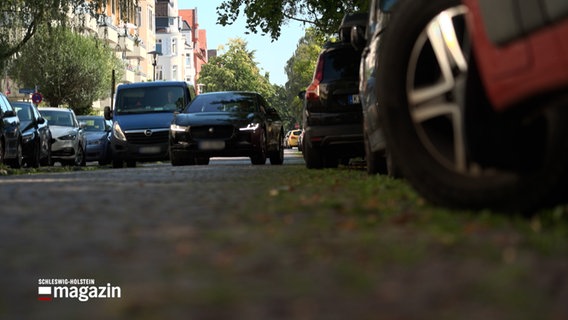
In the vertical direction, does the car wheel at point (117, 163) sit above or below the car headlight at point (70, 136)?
below

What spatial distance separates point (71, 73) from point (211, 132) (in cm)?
4943

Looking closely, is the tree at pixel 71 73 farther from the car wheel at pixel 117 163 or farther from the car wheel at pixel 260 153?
the car wheel at pixel 260 153

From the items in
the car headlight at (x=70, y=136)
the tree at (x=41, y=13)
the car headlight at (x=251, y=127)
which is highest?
the tree at (x=41, y=13)

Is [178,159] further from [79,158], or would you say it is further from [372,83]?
[372,83]

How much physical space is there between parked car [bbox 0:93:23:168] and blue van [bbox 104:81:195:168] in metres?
4.53

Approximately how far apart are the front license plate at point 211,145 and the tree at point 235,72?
11050cm

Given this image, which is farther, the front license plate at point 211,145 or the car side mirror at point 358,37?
the front license plate at point 211,145

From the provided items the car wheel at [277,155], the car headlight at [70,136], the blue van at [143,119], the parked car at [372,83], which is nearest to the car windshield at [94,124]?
the car headlight at [70,136]

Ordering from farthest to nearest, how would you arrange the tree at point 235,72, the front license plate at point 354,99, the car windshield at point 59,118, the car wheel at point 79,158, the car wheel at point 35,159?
1. the tree at point 235,72
2. the car windshield at point 59,118
3. the car wheel at point 79,158
4. the car wheel at point 35,159
5. the front license plate at point 354,99

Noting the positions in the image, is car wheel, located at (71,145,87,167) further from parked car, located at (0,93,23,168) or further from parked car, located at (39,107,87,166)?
parked car, located at (0,93,23,168)

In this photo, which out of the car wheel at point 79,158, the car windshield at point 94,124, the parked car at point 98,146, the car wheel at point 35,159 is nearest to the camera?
the car wheel at point 35,159

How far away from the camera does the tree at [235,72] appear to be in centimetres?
13612

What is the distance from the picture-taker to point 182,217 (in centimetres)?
632

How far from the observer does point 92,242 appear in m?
4.98
